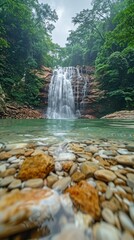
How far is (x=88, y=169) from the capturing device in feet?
3.53

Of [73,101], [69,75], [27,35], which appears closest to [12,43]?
[27,35]

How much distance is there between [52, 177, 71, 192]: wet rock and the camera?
35.0 inches

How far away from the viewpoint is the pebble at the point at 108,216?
2.18 ft

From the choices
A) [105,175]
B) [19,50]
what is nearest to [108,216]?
[105,175]

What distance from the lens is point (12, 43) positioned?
13656 millimetres

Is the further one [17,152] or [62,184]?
[17,152]

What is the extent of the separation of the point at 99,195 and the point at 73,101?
13.0 meters

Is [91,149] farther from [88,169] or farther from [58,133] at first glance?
[58,133]

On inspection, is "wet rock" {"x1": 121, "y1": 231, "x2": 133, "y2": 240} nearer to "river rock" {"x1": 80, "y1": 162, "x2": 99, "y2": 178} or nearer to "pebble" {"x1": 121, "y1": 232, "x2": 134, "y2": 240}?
"pebble" {"x1": 121, "y1": 232, "x2": 134, "y2": 240}

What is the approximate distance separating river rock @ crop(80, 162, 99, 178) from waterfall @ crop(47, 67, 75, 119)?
37.2 ft

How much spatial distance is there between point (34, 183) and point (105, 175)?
1.63 ft

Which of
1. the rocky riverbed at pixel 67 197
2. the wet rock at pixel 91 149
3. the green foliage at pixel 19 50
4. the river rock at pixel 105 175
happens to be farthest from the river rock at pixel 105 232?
the green foliage at pixel 19 50

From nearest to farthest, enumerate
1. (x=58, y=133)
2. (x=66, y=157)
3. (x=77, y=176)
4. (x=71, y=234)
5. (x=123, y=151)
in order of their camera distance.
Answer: (x=71, y=234) → (x=77, y=176) → (x=66, y=157) → (x=123, y=151) → (x=58, y=133)

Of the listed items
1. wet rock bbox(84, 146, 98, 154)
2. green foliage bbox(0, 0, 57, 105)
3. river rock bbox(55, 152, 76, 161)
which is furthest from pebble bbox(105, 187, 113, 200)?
green foliage bbox(0, 0, 57, 105)
